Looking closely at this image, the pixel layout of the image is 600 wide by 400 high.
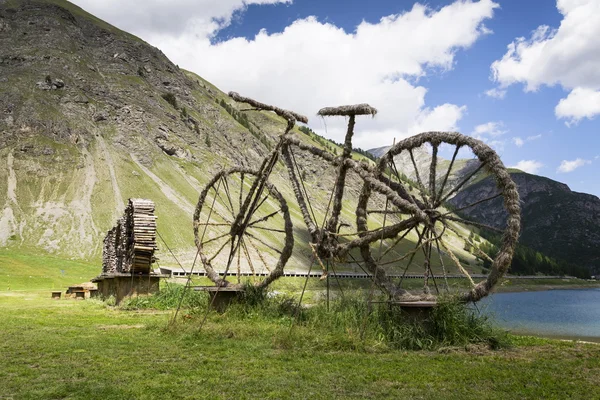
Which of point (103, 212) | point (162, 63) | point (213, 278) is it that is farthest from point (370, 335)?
point (162, 63)

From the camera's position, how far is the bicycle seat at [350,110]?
15.7 meters

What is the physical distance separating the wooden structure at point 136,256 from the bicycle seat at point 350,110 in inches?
545

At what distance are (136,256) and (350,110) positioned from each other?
15065mm

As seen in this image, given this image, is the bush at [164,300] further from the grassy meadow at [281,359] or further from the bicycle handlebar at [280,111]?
the bicycle handlebar at [280,111]

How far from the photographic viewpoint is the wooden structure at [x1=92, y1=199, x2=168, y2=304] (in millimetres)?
25203

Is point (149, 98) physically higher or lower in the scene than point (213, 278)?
higher

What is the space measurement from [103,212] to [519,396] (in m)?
82.3

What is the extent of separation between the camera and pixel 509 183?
12.9 meters

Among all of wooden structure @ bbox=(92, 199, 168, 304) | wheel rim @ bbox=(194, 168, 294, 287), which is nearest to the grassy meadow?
wheel rim @ bbox=(194, 168, 294, 287)

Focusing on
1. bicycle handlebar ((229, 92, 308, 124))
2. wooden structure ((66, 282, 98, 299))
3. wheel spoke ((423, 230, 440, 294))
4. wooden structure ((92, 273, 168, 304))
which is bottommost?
wooden structure ((66, 282, 98, 299))

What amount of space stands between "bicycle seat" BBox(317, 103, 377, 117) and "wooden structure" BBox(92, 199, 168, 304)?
13.8 m

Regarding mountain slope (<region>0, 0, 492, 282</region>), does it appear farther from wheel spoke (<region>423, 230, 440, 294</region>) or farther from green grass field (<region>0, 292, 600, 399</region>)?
green grass field (<region>0, 292, 600, 399</region>)

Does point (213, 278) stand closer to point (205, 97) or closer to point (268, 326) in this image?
point (268, 326)

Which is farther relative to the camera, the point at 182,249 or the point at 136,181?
the point at 136,181
